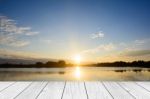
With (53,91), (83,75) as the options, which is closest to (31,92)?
(53,91)

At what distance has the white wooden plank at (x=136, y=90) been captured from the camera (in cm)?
194

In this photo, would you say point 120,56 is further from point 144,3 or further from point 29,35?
point 29,35

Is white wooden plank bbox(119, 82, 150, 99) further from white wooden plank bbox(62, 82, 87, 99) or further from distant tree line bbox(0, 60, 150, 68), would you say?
distant tree line bbox(0, 60, 150, 68)

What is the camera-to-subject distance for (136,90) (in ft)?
7.25

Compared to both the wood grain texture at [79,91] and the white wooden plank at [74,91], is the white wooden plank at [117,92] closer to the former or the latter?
the wood grain texture at [79,91]

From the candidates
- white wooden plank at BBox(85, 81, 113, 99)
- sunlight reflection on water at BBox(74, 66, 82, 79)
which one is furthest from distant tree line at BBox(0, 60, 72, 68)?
white wooden plank at BBox(85, 81, 113, 99)

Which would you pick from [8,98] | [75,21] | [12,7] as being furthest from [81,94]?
[12,7]

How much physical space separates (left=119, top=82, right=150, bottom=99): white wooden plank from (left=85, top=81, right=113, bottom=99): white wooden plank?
0.21 m

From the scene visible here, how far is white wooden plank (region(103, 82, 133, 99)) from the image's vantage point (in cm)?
194

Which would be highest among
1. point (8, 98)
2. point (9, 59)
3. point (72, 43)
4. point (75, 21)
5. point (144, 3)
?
point (144, 3)

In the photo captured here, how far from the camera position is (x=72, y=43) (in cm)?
487

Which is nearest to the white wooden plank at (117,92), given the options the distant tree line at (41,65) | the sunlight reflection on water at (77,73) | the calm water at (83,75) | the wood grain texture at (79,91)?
the wood grain texture at (79,91)

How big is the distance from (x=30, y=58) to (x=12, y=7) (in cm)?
100

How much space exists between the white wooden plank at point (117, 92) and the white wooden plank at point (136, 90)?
0.05 m
